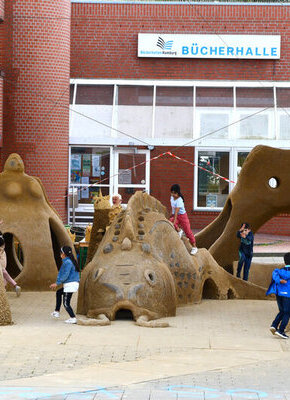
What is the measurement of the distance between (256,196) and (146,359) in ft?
26.1

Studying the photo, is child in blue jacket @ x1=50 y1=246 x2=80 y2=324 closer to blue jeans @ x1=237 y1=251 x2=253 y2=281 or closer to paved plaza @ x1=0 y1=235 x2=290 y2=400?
paved plaza @ x1=0 y1=235 x2=290 y2=400

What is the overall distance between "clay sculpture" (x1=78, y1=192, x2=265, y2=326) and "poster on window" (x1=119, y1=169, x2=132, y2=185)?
42.8 feet

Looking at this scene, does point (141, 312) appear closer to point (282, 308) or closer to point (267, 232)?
point (282, 308)

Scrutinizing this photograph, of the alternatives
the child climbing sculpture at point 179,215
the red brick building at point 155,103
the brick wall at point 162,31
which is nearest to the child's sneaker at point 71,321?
the child climbing sculpture at point 179,215

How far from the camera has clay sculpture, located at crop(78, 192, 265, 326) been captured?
1416cm

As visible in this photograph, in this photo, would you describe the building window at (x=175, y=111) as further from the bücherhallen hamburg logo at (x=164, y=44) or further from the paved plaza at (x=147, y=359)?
the paved plaza at (x=147, y=359)

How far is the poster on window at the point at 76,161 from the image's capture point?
30.5 metres

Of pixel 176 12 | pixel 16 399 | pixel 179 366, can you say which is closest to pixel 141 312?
pixel 179 366

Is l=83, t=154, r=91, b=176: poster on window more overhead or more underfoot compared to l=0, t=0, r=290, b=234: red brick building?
more underfoot

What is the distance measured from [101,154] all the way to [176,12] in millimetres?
5637

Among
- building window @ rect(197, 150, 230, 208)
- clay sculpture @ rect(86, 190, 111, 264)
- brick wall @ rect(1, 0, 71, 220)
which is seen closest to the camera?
clay sculpture @ rect(86, 190, 111, 264)

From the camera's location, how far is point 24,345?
39.5 feet

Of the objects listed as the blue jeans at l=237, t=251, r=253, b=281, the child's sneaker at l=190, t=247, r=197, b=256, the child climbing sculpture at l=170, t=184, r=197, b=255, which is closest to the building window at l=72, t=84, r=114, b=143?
the child climbing sculpture at l=170, t=184, r=197, b=255

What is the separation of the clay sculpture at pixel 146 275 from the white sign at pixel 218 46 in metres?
14.7
